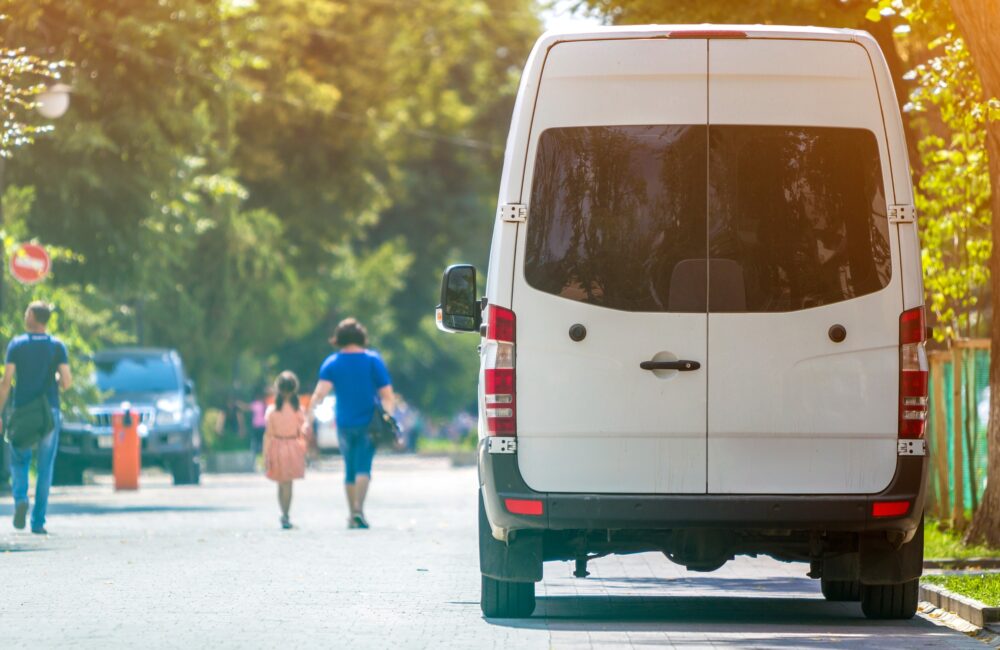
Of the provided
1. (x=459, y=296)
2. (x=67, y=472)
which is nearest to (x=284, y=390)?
(x=459, y=296)

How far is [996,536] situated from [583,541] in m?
5.35

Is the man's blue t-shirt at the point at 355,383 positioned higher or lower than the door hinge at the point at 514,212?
lower

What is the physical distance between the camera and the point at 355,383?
18.2 meters

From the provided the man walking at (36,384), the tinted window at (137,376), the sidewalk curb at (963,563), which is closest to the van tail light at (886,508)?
the sidewalk curb at (963,563)

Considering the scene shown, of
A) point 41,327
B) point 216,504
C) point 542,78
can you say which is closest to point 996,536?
point 542,78

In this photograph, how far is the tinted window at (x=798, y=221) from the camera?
9.66 metres

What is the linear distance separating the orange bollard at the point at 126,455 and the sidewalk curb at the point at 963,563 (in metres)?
16.6

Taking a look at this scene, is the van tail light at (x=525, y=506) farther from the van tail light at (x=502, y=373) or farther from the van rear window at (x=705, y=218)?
the van rear window at (x=705, y=218)

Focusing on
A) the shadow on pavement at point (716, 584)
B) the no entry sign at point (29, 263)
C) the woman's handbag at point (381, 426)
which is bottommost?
the shadow on pavement at point (716, 584)

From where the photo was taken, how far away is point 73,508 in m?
23.2

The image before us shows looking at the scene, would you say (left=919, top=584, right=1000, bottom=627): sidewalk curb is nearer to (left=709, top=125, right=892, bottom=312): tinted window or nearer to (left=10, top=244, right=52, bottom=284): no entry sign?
(left=709, top=125, right=892, bottom=312): tinted window

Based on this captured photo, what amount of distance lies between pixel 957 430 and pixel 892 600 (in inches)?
277

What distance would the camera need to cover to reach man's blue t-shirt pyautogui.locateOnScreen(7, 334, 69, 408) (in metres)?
17.5

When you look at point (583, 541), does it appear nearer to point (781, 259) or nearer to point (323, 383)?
point (781, 259)
